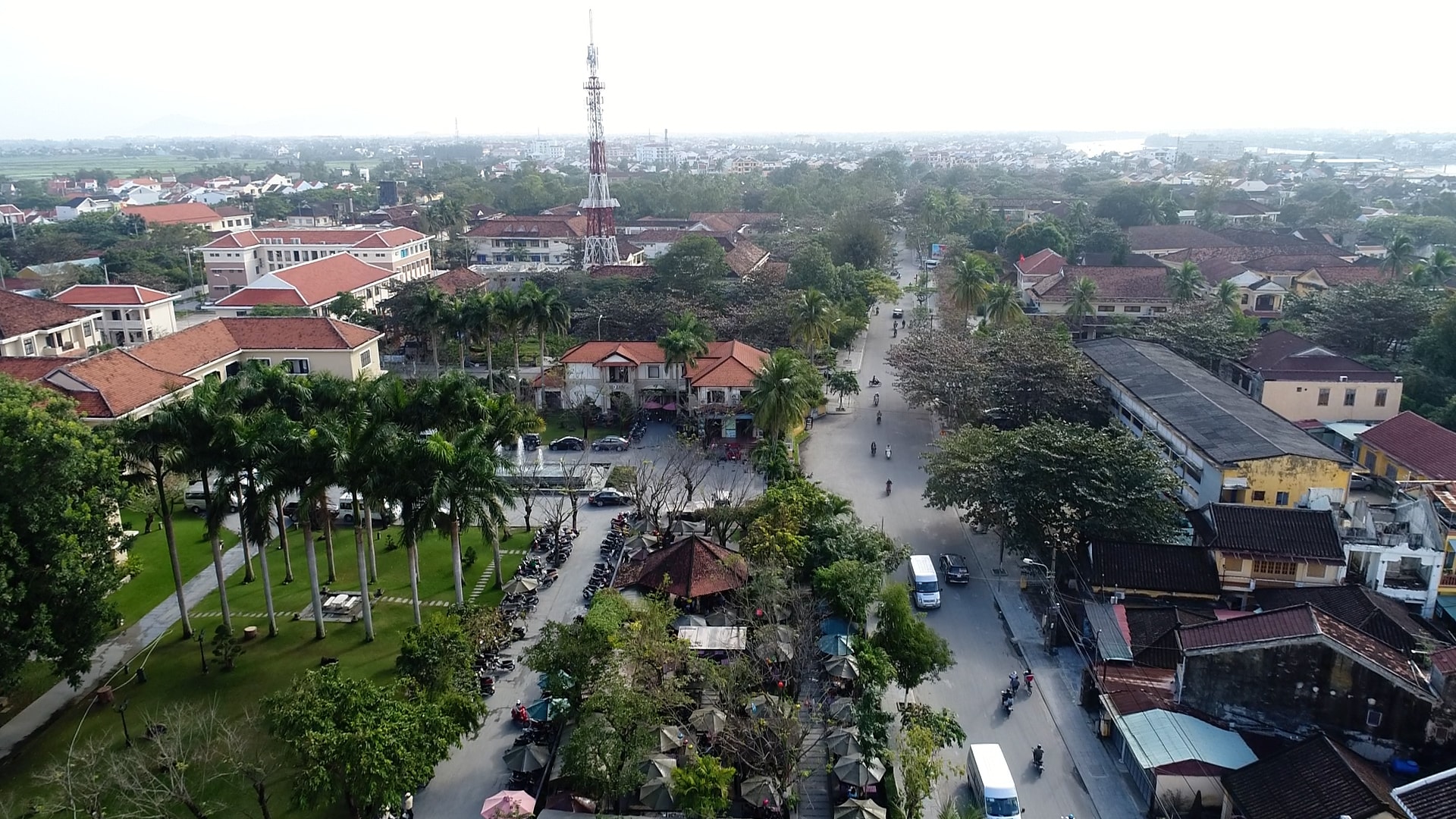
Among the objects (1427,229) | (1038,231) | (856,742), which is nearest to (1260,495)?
(856,742)

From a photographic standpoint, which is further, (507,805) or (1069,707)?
(1069,707)

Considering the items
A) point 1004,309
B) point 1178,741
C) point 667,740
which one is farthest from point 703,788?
point 1004,309

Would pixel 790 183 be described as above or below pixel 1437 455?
above

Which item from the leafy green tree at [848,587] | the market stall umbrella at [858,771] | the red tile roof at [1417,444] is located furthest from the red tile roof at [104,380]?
the red tile roof at [1417,444]

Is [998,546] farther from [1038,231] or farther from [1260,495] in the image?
[1038,231]

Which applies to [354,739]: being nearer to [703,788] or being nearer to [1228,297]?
[703,788]
